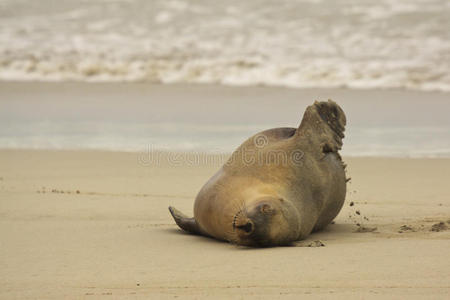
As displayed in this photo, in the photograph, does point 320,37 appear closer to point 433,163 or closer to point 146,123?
point 146,123

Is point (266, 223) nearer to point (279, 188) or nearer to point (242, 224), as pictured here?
point (242, 224)

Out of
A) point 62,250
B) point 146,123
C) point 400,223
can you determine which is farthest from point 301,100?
point 62,250

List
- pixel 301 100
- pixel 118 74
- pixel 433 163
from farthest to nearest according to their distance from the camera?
pixel 118 74 < pixel 301 100 < pixel 433 163

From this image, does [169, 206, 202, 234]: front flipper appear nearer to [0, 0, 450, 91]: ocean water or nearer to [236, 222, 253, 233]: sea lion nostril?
[236, 222, 253, 233]: sea lion nostril

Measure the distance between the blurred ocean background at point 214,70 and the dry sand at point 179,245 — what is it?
1.40m

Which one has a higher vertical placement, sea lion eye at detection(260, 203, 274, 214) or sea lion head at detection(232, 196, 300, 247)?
sea lion eye at detection(260, 203, 274, 214)

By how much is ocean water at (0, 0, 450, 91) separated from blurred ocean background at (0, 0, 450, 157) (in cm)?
4

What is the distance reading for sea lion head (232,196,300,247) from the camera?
3.67 metres

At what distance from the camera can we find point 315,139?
167 inches

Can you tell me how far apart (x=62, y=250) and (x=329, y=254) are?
1.32 m

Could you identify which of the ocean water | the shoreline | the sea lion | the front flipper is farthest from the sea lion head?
the ocean water

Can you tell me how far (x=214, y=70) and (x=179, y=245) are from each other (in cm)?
1065

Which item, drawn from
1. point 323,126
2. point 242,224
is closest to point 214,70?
point 323,126

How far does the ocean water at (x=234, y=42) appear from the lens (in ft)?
46.0
